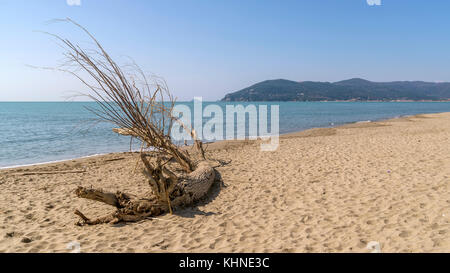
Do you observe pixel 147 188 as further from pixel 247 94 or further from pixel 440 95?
pixel 440 95

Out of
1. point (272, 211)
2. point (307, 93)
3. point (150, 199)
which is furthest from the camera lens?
point (307, 93)

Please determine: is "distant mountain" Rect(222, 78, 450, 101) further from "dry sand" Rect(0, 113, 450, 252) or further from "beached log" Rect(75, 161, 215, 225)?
"beached log" Rect(75, 161, 215, 225)

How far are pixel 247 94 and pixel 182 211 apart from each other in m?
133

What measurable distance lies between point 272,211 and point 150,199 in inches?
87.0

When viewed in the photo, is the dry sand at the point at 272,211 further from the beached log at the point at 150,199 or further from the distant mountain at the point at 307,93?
the distant mountain at the point at 307,93

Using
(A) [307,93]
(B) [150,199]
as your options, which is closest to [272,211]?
(B) [150,199]

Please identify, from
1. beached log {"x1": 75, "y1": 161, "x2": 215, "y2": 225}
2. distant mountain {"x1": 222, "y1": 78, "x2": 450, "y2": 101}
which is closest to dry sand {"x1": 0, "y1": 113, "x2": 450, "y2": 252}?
beached log {"x1": 75, "y1": 161, "x2": 215, "y2": 225}

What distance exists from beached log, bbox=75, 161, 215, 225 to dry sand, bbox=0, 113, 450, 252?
173 millimetres

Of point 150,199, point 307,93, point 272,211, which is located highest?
point 307,93

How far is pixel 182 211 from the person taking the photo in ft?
14.6

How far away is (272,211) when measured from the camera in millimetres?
4289

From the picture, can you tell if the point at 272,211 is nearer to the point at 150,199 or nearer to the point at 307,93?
the point at 150,199

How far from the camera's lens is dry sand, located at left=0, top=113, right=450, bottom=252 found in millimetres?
Answer: 3158

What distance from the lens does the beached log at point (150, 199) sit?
393 centimetres
